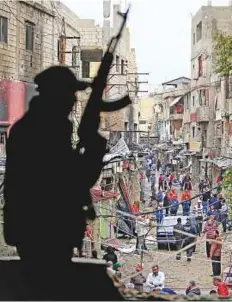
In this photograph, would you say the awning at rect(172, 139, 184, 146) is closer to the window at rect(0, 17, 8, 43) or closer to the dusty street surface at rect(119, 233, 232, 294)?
the dusty street surface at rect(119, 233, 232, 294)

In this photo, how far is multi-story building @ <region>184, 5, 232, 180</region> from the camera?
11305mm

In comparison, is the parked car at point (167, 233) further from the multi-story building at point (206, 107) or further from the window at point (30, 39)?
the window at point (30, 39)

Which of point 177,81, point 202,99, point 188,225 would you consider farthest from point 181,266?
point 177,81

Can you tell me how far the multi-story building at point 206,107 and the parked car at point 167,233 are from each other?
46.8 inches

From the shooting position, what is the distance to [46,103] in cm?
418

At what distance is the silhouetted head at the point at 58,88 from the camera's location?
418cm

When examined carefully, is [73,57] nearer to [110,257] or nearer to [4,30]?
[4,30]

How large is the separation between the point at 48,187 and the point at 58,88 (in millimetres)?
669

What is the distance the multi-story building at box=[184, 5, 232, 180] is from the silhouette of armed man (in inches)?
261

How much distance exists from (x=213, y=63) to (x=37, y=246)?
8.40 meters

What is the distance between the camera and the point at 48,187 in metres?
4.17

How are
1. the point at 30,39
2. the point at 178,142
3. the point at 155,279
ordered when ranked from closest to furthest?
the point at 155,279 → the point at 30,39 → the point at 178,142

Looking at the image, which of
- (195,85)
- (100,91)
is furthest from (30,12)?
(100,91)

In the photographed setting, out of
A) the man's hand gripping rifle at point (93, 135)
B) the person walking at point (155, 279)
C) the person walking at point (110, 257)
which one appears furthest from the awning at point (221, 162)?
the man's hand gripping rifle at point (93, 135)
